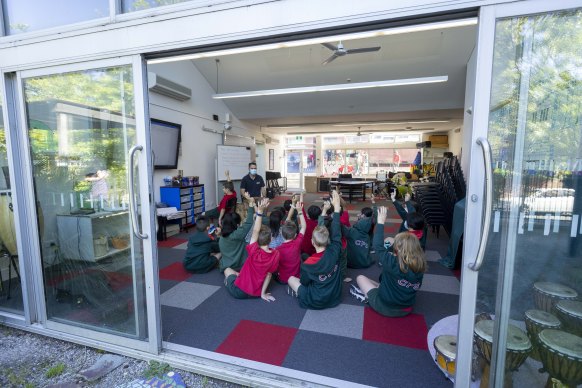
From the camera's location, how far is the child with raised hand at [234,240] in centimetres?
318

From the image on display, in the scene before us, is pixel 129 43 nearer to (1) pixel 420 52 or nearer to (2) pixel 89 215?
(2) pixel 89 215

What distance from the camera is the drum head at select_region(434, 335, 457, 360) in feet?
5.24

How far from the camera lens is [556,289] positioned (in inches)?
50.8

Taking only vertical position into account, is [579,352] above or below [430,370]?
above

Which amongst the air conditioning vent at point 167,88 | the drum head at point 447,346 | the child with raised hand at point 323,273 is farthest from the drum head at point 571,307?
the air conditioning vent at point 167,88

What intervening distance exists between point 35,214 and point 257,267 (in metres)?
1.83

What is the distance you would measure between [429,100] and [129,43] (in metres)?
7.45

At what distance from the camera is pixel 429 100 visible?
292 inches

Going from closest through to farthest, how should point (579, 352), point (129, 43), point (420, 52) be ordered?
1. point (579, 352)
2. point (129, 43)
3. point (420, 52)

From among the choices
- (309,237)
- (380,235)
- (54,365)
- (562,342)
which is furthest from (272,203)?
(562,342)

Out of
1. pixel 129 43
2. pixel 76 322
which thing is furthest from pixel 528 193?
pixel 76 322

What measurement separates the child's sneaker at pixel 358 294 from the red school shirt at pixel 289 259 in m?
0.61

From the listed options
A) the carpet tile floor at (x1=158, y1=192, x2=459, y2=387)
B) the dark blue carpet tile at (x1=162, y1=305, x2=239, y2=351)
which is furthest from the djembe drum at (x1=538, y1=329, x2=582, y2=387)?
the dark blue carpet tile at (x1=162, y1=305, x2=239, y2=351)

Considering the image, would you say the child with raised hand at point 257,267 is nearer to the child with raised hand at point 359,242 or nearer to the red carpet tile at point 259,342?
the red carpet tile at point 259,342
